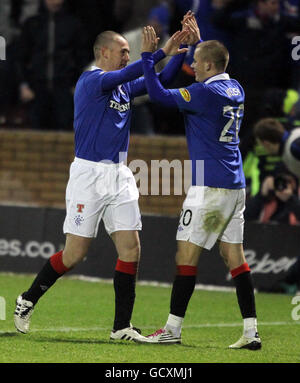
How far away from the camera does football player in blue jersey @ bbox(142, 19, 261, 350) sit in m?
7.47

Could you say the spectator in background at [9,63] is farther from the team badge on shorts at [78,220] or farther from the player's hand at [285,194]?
the team badge on shorts at [78,220]

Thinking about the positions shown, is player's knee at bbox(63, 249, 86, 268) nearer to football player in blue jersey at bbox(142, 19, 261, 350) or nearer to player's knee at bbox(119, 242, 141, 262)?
player's knee at bbox(119, 242, 141, 262)

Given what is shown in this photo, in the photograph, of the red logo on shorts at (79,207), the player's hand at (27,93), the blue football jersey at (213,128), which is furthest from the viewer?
the player's hand at (27,93)

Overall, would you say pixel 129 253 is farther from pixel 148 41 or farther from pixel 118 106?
pixel 148 41

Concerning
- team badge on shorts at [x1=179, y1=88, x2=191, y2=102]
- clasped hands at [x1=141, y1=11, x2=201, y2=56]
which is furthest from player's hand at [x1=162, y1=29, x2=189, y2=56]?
team badge on shorts at [x1=179, y1=88, x2=191, y2=102]

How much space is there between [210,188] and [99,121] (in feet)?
3.23

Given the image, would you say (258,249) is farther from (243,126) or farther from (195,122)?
(195,122)

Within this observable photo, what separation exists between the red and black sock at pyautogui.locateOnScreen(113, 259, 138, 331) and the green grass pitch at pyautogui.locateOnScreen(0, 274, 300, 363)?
19cm

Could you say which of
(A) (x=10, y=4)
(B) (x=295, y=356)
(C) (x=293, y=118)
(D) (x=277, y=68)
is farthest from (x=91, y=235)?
(A) (x=10, y=4)

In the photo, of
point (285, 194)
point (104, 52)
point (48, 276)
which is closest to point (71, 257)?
point (48, 276)

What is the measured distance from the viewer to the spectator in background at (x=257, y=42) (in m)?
12.5

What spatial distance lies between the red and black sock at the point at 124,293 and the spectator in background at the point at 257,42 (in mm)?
5314

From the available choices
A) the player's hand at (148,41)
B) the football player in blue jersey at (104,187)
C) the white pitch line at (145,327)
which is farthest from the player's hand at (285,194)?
the player's hand at (148,41)

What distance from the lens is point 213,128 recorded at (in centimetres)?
750
